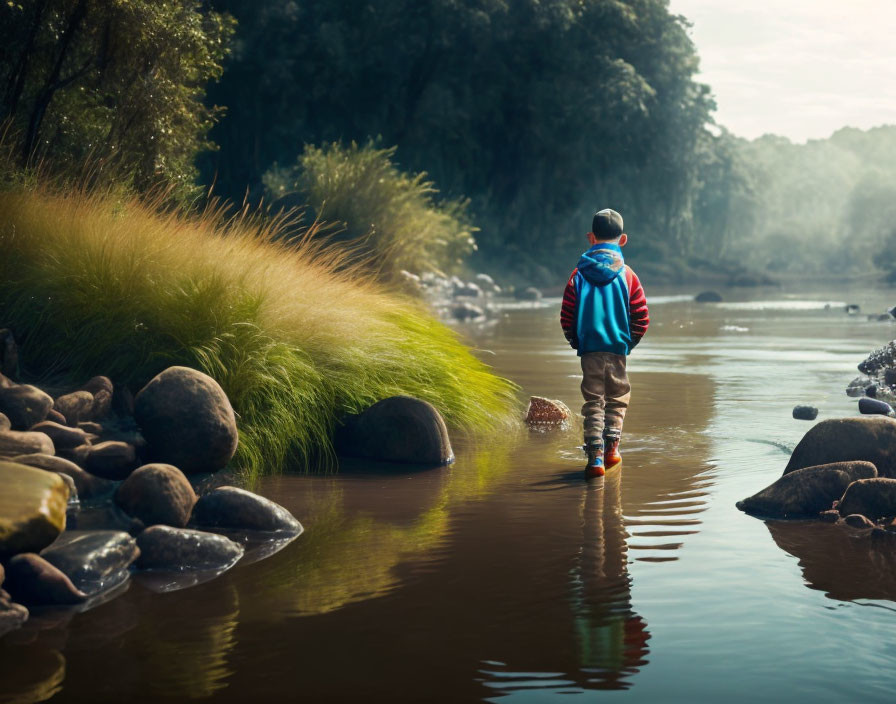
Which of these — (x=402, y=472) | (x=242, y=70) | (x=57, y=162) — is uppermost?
(x=242, y=70)

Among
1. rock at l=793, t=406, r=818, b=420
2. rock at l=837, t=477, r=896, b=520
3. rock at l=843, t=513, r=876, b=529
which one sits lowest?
rock at l=843, t=513, r=876, b=529

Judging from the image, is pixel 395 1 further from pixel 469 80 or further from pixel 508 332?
pixel 508 332

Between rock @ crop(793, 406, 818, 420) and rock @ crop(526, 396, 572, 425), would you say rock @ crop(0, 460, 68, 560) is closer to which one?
rock @ crop(526, 396, 572, 425)

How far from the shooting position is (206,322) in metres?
8.85

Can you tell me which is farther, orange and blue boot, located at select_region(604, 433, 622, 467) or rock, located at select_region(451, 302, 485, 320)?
rock, located at select_region(451, 302, 485, 320)

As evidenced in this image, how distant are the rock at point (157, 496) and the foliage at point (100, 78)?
8.21 m

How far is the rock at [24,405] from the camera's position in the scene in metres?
7.78

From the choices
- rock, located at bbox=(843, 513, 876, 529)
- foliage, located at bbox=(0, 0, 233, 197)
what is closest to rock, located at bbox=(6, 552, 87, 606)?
rock, located at bbox=(843, 513, 876, 529)

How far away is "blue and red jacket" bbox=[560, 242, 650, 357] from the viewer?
8594mm

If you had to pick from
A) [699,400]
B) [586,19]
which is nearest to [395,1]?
A: [586,19]

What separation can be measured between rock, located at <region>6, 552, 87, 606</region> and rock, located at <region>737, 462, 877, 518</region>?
4051 mm

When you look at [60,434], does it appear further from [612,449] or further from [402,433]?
[612,449]

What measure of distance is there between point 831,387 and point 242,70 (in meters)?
29.7

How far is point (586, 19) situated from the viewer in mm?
41469
